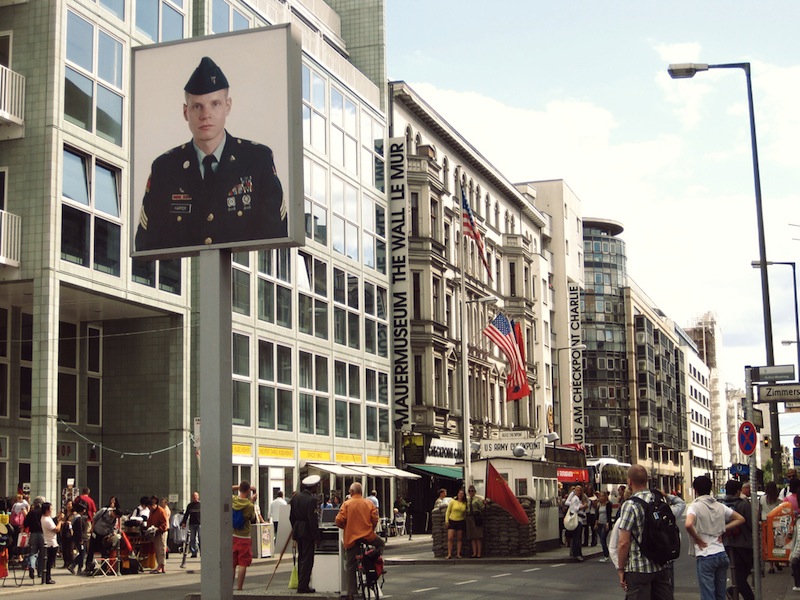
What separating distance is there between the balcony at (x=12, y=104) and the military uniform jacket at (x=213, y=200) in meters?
15.8

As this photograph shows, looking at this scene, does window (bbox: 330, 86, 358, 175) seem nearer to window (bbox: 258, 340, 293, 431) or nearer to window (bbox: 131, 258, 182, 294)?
window (bbox: 258, 340, 293, 431)

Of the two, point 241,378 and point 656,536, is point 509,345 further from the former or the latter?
point 656,536

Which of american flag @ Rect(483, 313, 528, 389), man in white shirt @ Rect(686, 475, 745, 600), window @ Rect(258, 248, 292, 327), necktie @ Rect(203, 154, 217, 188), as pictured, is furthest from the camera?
american flag @ Rect(483, 313, 528, 389)

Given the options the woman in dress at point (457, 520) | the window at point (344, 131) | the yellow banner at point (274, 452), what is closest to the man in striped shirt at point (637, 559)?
the woman in dress at point (457, 520)

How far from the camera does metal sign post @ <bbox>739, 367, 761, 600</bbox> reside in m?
15.7

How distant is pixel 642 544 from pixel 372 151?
1744 inches

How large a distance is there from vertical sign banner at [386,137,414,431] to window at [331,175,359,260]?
4224mm

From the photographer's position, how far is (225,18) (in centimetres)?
4272

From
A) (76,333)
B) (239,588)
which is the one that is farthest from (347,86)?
(239,588)

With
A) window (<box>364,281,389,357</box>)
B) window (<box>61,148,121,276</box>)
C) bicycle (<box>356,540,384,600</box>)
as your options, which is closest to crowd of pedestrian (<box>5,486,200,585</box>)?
window (<box>61,148,121,276</box>)

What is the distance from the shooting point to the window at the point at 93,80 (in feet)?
111

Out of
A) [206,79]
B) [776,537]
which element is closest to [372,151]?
[776,537]

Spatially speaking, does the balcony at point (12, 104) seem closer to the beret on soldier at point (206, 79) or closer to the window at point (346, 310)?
the beret on soldier at point (206, 79)

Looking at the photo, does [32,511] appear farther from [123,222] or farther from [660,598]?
[660,598]
